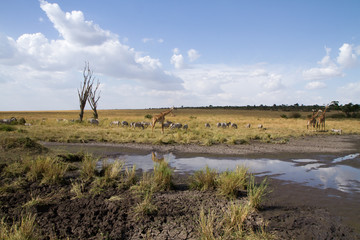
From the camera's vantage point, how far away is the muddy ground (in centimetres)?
432

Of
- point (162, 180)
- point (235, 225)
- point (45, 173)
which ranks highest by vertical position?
point (45, 173)

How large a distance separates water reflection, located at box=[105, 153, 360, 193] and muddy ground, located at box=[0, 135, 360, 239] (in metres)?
2.02

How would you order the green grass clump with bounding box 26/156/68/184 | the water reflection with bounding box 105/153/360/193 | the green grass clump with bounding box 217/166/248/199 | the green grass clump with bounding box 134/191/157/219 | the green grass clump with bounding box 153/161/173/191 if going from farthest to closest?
the water reflection with bounding box 105/153/360/193 → the green grass clump with bounding box 26/156/68/184 → the green grass clump with bounding box 153/161/173/191 → the green grass clump with bounding box 217/166/248/199 → the green grass clump with bounding box 134/191/157/219

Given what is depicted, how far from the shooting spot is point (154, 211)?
16.6ft

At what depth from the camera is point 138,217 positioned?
15.5 ft

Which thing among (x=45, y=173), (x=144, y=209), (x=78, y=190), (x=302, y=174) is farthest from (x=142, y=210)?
(x=302, y=174)

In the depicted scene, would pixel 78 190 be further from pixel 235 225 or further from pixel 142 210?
pixel 235 225

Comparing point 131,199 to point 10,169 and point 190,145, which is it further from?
point 190,145

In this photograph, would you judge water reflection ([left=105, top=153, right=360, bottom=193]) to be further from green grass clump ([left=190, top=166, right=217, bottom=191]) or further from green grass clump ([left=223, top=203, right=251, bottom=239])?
green grass clump ([left=223, top=203, right=251, bottom=239])

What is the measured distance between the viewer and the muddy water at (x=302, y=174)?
5730 millimetres

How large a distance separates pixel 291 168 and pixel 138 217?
257 inches

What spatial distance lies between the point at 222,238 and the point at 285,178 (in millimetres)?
4550

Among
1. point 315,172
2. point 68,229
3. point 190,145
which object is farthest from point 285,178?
point 190,145

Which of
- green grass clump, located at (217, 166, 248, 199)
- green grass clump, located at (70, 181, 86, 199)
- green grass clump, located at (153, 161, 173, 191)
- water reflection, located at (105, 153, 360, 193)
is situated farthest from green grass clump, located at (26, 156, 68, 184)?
green grass clump, located at (217, 166, 248, 199)
